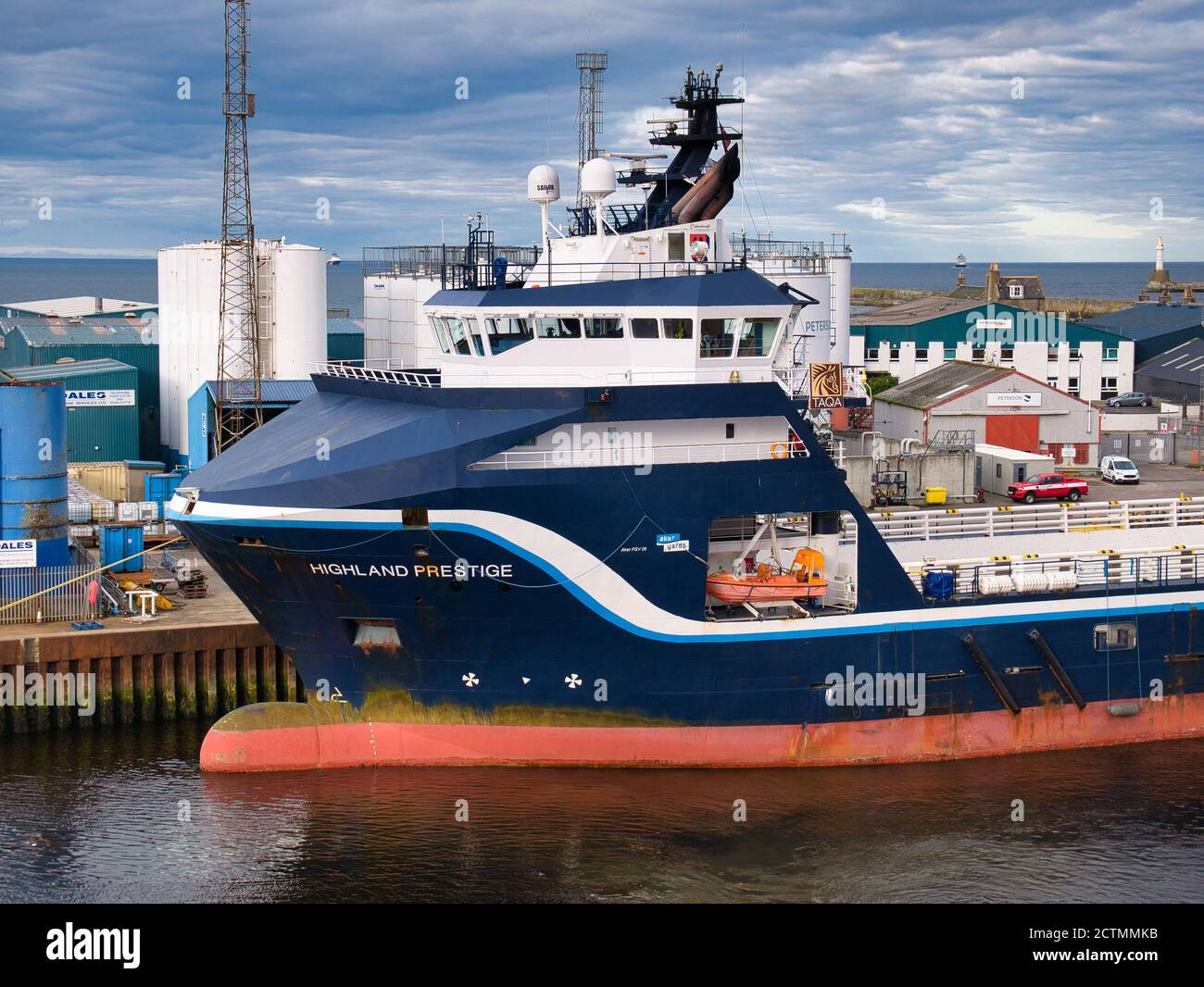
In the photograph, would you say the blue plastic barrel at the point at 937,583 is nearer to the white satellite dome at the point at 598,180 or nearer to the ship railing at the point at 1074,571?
the ship railing at the point at 1074,571

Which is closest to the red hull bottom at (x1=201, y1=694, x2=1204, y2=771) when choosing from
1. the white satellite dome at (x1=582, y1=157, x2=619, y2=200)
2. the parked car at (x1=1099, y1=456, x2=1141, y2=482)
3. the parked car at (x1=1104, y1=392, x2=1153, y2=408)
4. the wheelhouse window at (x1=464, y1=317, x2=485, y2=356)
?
the wheelhouse window at (x1=464, y1=317, x2=485, y2=356)

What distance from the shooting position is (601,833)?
76.6 ft

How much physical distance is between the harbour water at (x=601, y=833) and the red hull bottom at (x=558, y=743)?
274 millimetres

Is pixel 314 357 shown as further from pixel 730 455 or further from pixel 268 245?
pixel 730 455

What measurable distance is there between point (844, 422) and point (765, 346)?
22111 mm

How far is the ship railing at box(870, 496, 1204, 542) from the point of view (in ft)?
99.2

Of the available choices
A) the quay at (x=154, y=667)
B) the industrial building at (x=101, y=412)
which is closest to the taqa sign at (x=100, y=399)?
the industrial building at (x=101, y=412)

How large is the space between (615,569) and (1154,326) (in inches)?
2347

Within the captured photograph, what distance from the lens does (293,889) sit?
850 inches

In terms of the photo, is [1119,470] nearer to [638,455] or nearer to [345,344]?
[638,455]

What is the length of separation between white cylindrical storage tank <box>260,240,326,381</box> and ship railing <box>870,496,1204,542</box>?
2088 centimetres

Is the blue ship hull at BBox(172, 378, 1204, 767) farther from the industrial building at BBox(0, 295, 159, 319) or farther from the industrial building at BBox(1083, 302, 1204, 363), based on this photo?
the industrial building at BBox(1083, 302, 1204, 363)

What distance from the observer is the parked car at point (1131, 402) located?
58.2m

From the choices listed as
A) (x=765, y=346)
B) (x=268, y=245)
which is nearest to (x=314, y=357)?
(x=268, y=245)
